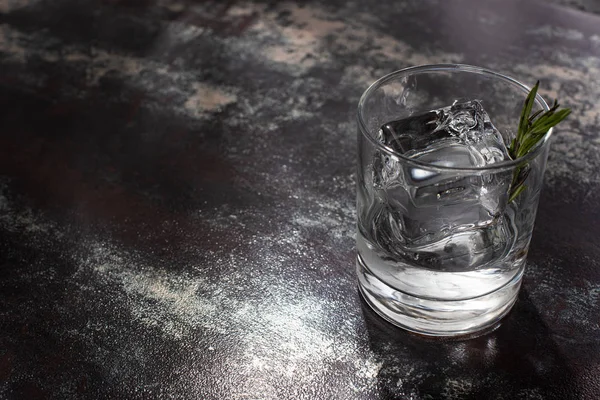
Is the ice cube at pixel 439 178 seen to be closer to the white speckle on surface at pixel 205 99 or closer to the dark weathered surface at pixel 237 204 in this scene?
the dark weathered surface at pixel 237 204

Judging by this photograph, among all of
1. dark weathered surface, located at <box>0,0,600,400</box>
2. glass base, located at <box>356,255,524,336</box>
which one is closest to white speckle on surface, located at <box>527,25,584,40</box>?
dark weathered surface, located at <box>0,0,600,400</box>

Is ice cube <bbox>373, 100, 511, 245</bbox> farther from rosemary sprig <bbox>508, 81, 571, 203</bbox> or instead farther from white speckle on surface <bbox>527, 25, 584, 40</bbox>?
white speckle on surface <bbox>527, 25, 584, 40</bbox>

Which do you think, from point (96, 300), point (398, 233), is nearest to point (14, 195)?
point (96, 300)

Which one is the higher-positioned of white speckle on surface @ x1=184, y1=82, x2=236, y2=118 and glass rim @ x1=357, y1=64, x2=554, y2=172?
glass rim @ x1=357, y1=64, x2=554, y2=172

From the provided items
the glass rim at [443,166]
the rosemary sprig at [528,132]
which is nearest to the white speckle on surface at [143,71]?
the glass rim at [443,166]

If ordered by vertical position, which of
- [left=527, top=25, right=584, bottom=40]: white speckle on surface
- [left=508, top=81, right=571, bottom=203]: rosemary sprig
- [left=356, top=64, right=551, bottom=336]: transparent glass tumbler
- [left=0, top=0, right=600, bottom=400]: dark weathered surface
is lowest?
[left=0, top=0, right=600, bottom=400]: dark weathered surface

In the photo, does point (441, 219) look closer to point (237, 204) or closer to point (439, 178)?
point (439, 178)
